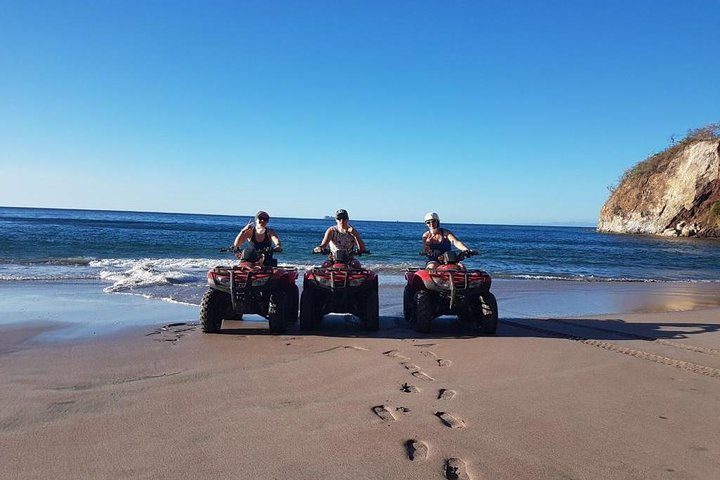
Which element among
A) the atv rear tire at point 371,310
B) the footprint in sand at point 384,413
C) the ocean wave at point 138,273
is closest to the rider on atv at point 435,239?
the atv rear tire at point 371,310

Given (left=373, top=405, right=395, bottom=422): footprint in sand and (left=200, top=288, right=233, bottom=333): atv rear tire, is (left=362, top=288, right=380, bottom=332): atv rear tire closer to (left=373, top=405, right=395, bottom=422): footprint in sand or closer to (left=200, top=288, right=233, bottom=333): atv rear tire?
(left=200, top=288, right=233, bottom=333): atv rear tire

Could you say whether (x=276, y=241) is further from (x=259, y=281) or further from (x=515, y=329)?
(x=515, y=329)

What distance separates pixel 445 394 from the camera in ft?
14.6

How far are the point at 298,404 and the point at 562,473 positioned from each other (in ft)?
6.71

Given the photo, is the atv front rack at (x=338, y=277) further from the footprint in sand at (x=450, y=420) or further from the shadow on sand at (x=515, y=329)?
the footprint in sand at (x=450, y=420)

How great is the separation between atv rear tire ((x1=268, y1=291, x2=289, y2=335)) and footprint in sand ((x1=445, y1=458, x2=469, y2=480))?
14.5ft

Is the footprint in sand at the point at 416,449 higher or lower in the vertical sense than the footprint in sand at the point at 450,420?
higher

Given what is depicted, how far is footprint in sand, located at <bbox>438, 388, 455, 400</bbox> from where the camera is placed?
171 inches

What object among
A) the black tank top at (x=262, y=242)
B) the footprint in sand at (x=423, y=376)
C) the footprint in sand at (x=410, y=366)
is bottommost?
the footprint in sand at (x=410, y=366)

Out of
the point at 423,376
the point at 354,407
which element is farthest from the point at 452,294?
the point at 354,407

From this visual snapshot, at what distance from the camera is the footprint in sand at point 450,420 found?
3676 millimetres

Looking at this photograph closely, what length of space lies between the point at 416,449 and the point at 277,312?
13.8 feet

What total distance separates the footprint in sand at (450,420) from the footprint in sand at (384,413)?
37 centimetres

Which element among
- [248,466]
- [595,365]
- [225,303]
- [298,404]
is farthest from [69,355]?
[595,365]
